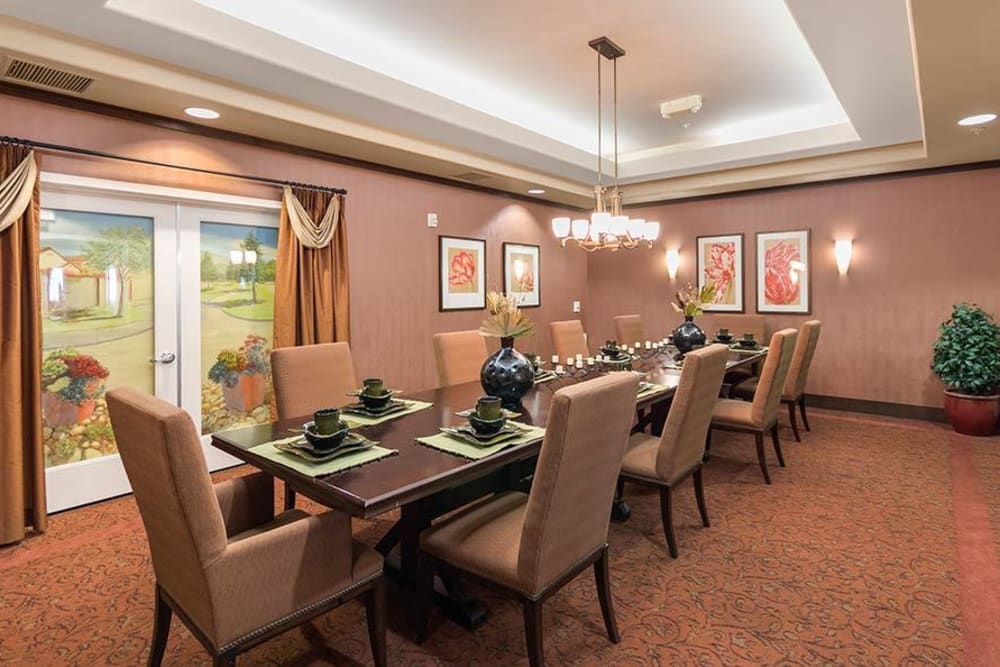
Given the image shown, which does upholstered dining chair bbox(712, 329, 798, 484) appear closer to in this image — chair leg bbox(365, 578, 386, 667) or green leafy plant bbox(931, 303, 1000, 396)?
green leafy plant bbox(931, 303, 1000, 396)

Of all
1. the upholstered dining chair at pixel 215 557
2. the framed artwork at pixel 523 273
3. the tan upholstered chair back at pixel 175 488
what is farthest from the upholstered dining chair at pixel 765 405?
the tan upholstered chair back at pixel 175 488

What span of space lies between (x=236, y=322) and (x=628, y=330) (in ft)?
12.6

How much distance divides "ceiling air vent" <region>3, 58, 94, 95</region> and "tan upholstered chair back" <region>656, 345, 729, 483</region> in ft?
11.4

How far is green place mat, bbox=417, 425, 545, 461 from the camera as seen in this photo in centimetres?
197

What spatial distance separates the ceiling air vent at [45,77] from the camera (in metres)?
2.81

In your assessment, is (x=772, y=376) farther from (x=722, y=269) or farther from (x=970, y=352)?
(x=722, y=269)

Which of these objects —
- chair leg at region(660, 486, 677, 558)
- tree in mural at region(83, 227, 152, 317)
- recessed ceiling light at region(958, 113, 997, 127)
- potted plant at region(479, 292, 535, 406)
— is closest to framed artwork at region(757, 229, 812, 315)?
recessed ceiling light at region(958, 113, 997, 127)

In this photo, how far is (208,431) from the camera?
4.00 m

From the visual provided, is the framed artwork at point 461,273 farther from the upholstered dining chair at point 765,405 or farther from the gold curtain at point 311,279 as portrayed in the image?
the upholstered dining chair at point 765,405

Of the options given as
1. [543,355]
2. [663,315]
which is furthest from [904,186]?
[543,355]

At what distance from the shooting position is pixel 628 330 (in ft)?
19.7

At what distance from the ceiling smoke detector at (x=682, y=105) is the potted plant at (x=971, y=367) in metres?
3.00

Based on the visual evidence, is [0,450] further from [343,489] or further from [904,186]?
[904,186]

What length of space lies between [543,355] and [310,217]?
3.33 m
